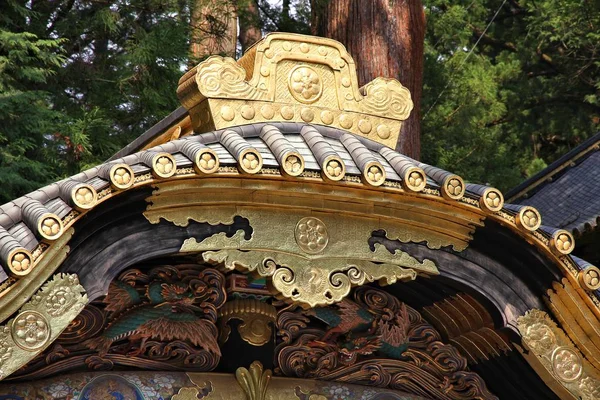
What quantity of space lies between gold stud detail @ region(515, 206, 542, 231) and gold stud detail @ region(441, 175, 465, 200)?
328 millimetres

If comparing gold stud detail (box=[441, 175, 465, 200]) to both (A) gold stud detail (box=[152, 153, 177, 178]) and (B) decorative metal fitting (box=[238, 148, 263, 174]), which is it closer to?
(B) decorative metal fitting (box=[238, 148, 263, 174])

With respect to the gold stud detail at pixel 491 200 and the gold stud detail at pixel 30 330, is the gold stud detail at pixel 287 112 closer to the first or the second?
the gold stud detail at pixel 491 200

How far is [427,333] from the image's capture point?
652 cm

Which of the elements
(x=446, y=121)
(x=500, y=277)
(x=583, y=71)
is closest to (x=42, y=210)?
(x=500, y=277)

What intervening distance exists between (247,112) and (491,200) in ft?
4.49

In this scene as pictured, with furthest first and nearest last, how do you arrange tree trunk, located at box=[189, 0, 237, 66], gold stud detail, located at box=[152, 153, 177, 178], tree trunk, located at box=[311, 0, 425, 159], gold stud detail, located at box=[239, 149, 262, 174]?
tree trunk, located at box=[189, 0, 237, 66] < tree trunk, located at box=[311, 0, 425, 159] < gold stud detail, located at box=[239, 149, 262, 174] < gold stud detail, located at box=[152, 153, 177, 178]

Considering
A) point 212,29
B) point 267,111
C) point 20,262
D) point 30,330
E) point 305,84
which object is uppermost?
point 212,29

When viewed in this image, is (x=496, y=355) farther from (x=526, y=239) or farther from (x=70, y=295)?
(x=70, y=295)

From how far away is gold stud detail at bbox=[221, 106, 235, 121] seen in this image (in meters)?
6.01

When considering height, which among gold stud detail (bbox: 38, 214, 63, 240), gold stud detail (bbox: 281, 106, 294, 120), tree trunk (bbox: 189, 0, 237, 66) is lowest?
gold stud detail (bbox: 38, 214, 63, 240)

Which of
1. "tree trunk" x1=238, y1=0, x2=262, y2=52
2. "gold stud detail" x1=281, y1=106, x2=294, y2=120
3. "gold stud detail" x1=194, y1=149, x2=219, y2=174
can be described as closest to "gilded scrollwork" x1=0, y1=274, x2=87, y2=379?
"gold stud detail" x1=194, y1=149, x2=219, y2=174

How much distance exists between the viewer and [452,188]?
18.8ft

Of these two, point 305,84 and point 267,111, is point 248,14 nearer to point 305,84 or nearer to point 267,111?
point 305,84

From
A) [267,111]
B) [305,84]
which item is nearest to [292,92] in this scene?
[305,84]
